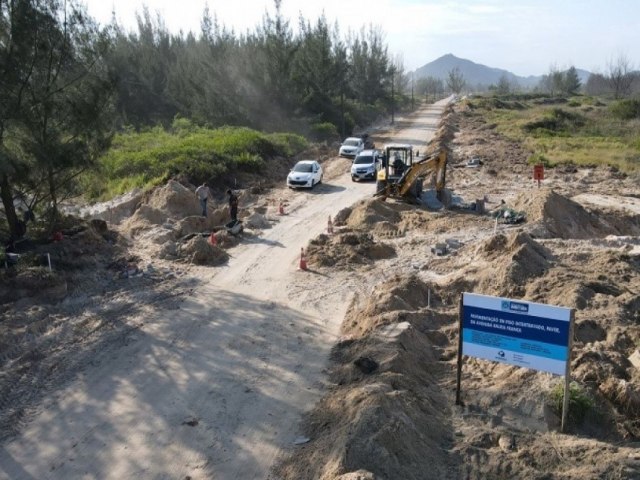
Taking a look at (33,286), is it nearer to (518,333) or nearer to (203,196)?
(203,196)

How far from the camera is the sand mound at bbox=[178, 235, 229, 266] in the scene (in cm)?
1752

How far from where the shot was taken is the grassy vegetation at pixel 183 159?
2695cm

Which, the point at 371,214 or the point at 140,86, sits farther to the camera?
the point at 140,86

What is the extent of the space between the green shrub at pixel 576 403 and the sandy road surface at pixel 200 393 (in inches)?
151

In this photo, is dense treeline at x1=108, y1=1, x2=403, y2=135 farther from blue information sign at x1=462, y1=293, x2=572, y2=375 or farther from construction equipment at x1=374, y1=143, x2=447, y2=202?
blue information sign at x1=462, y1=293, x2=572, y2=375

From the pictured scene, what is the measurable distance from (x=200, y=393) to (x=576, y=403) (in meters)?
6.09

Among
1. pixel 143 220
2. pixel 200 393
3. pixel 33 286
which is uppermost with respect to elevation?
pixel 143 220

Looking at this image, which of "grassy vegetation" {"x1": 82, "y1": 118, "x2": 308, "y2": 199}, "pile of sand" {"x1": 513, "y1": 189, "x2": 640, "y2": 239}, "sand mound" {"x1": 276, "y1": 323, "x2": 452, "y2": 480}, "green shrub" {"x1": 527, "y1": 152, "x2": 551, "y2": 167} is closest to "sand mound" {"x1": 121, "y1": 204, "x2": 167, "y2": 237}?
"grassy vegetation" {"x1": 82, "y1": 118, "x2": 308, "y2": 199}

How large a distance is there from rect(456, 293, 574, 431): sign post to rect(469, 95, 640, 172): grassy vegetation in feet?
91.3

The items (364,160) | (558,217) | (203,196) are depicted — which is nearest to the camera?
(558,217)

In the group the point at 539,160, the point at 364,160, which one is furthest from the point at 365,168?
the point at 539,160

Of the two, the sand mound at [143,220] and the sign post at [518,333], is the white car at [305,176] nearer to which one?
the sand mound at [143,220]

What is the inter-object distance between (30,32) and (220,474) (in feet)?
45.1

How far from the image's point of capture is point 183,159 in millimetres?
28547
